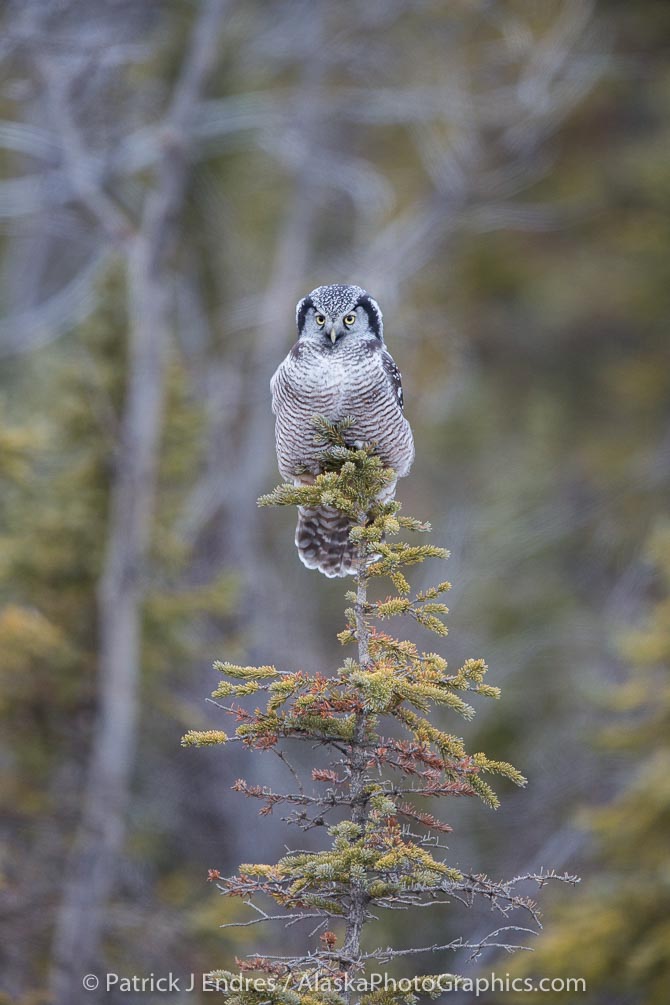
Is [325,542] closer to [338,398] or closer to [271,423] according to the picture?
[338,398]

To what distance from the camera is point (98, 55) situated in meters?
12.4

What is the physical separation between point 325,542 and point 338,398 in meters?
0.90

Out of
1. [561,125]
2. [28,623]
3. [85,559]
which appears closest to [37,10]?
[85,559]

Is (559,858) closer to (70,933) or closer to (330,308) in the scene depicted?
(70,933)

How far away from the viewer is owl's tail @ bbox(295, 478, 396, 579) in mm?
6344

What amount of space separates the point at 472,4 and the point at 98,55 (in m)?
7.89

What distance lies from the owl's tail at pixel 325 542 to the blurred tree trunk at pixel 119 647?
14.4ft

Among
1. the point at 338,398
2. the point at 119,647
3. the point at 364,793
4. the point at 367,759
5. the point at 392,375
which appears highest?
the point at 119,647

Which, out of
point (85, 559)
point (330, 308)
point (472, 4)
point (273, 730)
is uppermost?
point (472, 4)

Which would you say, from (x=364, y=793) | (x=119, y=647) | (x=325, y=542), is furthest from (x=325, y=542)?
(x=119, y=647)

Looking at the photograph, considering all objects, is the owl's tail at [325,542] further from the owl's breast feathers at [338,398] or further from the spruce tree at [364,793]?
the spruce tree at [364,793]

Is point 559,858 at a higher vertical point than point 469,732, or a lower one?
lower

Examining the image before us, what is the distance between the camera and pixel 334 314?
6105mm

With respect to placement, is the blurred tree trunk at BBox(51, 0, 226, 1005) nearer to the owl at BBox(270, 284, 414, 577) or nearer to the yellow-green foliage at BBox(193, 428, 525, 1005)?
the owl at BBox(270, 284, 414, 577)
